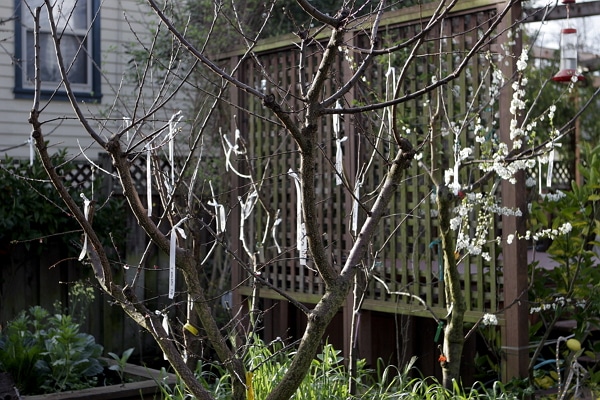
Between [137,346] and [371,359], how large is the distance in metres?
2.78

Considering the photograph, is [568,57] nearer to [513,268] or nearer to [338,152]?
[513,268]

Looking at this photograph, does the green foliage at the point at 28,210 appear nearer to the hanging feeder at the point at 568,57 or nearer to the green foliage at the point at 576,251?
the green foliage at the point at 576,251

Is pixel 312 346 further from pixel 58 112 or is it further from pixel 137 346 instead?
pixel 58 112

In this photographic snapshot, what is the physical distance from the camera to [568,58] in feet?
18.2

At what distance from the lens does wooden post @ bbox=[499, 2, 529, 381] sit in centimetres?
484

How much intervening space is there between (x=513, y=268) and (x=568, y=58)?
152 centimetres

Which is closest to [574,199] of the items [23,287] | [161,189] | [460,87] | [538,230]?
[538,230]

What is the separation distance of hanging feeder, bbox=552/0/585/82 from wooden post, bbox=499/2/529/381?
42 cm

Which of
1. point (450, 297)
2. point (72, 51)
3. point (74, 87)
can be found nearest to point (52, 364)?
point (450, 297)

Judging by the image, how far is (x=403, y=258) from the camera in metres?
5.50

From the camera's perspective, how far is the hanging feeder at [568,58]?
5.12 metres

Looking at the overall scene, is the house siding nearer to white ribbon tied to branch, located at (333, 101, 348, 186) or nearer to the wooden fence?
the wooden fence

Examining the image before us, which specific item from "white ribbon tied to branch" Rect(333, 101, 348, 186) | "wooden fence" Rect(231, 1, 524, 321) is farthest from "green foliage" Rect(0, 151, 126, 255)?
"white ribbon tied to branch" Rect(333, 101, 348, 186)

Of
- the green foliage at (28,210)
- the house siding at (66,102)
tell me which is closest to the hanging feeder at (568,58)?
the green foliage at (28,210)
